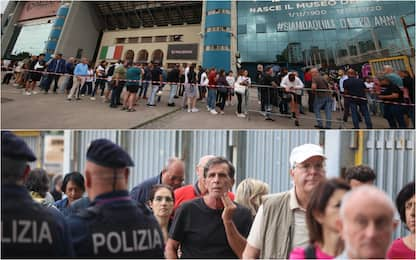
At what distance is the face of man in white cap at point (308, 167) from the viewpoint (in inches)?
41.0

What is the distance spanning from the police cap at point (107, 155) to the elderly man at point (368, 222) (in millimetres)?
419

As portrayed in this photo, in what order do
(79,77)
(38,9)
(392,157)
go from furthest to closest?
(392,157)
(38,9)
(79,77)

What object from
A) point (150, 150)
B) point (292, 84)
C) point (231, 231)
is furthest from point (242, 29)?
point (150, 150)

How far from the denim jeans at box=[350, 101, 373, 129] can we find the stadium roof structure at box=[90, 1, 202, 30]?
1.05 meters

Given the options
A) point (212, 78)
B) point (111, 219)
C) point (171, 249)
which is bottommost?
point (171, 249)

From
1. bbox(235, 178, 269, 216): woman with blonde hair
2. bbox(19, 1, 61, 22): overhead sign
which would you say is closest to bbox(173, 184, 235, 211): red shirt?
bbox(235, 178, 269, 216): woman with blonde hair

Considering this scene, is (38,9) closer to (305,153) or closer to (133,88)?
(133,88)

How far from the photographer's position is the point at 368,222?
631 millimetres

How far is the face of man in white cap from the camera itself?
1.04 meters

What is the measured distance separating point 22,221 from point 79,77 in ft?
5.55

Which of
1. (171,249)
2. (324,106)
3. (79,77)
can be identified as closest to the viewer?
(171,249)

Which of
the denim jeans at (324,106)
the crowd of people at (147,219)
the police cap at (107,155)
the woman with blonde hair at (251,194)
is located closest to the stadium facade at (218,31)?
the denim jeans at (324,106)

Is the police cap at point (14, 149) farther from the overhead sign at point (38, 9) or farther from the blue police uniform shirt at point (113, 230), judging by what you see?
the overhead sign at point (38, 9)

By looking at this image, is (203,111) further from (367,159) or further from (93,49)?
(367,159)
